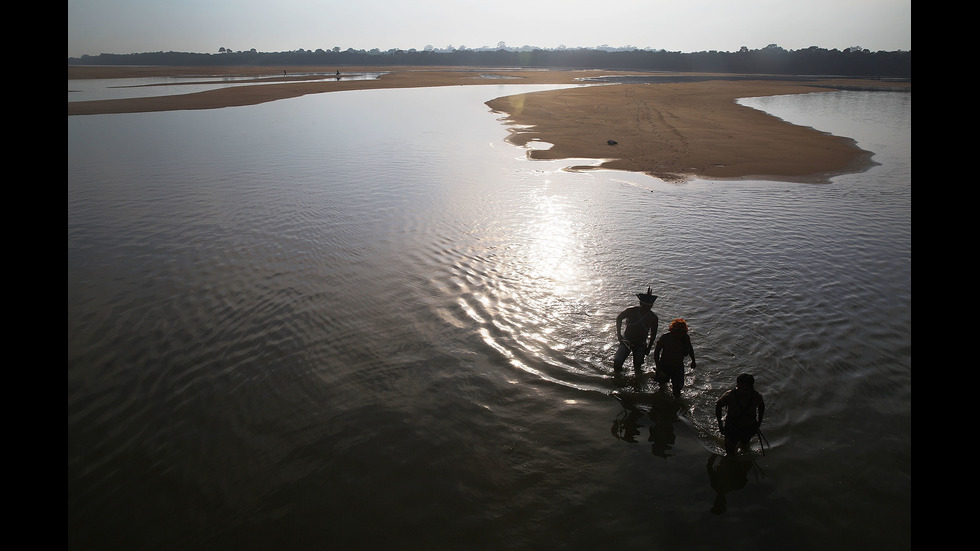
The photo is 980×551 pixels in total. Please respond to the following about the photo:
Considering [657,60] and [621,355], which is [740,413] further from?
[657,60]

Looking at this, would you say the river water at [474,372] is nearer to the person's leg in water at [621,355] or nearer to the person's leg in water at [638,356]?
the person's leg in water at [621,355]

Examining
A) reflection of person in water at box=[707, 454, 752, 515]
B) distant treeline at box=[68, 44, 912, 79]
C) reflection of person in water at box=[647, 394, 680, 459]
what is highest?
distant treeline at box=[68, 44, 912, 79]

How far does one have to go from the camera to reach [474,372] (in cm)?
841

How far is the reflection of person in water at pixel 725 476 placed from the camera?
595cm

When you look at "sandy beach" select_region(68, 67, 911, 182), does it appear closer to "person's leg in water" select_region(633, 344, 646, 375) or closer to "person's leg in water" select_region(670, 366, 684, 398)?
"person's leg in water" select_region(633, 344, 646, 375)

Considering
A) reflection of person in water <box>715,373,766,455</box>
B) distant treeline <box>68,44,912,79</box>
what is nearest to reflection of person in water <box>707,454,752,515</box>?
reflection of person in water <box>715,373,766,455</box>

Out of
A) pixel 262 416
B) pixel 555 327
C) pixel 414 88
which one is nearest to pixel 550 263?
pixel 555 327

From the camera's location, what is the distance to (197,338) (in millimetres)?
9328

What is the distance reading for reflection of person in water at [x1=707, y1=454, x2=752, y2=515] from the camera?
5953mm

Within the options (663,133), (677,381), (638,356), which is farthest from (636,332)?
(663,133)

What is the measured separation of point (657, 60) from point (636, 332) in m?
154

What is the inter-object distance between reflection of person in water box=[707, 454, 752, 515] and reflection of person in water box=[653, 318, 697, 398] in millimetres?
1238

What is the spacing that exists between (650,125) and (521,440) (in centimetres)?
3125
